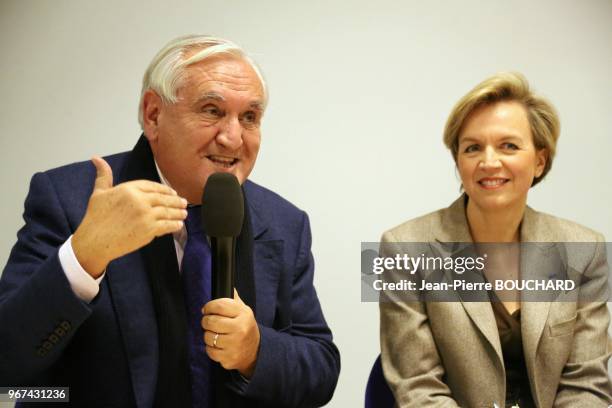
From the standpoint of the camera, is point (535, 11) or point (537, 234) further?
point (535, 11)

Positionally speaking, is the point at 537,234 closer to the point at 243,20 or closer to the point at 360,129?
the point at 360,129

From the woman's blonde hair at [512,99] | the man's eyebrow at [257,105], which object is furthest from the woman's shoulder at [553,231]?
the man's eyebrow at [257,105]

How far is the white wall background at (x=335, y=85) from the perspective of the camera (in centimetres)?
297

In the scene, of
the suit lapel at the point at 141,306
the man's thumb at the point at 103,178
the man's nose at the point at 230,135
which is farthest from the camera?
the man's nose at the point at 230,135

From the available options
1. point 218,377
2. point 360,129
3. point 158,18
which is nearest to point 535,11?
point 360,129

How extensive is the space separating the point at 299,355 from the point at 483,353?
0.63 metres

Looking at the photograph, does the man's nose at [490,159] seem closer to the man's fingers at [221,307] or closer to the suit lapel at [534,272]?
the suit lapel at [534,272]

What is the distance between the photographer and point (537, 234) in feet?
7.78

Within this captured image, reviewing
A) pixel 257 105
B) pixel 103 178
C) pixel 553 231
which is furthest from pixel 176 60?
pixel 553 231

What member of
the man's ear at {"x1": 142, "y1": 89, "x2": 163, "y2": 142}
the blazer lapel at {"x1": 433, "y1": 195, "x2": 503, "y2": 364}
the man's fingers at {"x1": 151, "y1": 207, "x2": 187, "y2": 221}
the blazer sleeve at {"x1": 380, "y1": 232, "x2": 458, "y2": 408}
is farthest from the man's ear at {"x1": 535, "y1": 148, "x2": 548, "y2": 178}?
the man's fingers at {"x1": 151, "y1": 207, "x2": 187, "y2": 221}

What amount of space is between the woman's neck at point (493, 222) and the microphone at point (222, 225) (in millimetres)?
1122

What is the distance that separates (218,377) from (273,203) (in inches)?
22.9

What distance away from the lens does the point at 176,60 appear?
1.82 m

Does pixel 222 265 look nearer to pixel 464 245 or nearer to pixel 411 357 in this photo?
pixel 411 357
